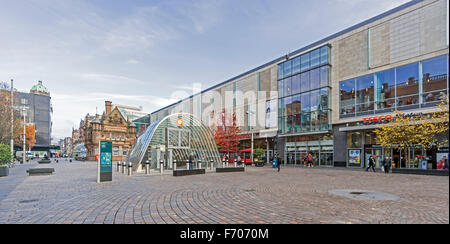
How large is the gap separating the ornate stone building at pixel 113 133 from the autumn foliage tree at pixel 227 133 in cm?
2788

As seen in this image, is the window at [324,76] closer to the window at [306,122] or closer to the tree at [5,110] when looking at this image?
the window at [306,122]

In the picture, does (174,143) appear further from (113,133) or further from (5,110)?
(113,133)

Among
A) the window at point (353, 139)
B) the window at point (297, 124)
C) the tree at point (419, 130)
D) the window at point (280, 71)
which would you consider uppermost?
the window at point (280, 71)

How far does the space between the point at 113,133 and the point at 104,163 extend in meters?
53.5

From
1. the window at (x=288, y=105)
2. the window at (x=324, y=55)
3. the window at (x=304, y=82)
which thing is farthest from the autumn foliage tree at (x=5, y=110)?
the window at (x=324, y=55)

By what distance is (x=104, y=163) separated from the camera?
1501 centimetres

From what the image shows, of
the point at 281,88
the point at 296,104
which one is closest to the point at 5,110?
the point at 281,88

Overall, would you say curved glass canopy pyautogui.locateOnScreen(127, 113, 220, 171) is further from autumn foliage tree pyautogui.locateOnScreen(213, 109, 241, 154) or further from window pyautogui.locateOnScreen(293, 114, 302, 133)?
autumn foliage tree pyautogui.locateOnScreen(213, 109, 241, 154)

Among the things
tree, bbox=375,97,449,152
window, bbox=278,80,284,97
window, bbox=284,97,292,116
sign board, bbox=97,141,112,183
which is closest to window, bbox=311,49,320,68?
window, bbox=278,80,284,97

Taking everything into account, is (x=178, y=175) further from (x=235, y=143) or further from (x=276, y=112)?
(x=235, y=143)

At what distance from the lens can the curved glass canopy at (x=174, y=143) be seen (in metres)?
25.6
